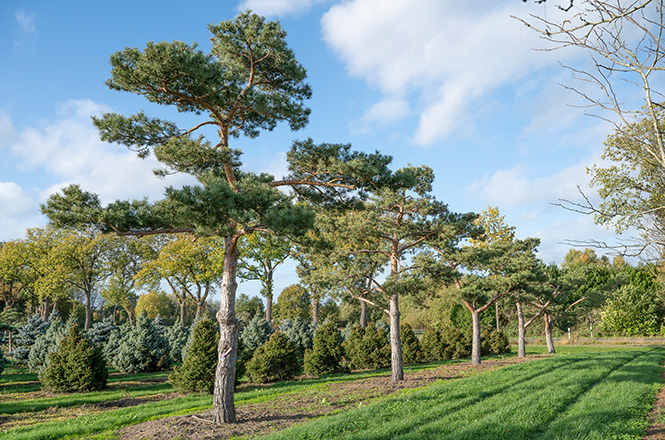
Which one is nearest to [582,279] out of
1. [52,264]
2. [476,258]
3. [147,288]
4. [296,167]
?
[476,258]

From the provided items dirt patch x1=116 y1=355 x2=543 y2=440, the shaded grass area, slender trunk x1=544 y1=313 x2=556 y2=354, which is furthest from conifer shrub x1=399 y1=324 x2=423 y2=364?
the shaded grass area

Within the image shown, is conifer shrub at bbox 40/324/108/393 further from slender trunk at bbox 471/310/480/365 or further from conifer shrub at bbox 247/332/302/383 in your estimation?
slender trunk at bbox 471/310/480/365

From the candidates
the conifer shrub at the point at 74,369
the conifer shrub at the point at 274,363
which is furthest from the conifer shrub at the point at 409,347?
the conifer shrub at the point at 74,369

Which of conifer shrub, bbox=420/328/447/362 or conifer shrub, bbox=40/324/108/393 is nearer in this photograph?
conifer shrub, bbox=40/324/108/393

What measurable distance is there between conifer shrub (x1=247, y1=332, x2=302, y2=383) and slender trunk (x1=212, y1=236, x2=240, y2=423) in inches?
253

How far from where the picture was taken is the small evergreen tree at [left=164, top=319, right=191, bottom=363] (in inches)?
829

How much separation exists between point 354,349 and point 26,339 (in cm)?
1805

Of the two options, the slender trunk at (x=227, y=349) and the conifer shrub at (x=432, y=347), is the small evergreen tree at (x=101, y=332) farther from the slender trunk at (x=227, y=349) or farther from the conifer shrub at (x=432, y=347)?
the conifer shrub at (x=432, y=347)

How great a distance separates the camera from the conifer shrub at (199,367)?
11.9 m

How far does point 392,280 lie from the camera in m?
13.5

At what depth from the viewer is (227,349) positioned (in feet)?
26.5

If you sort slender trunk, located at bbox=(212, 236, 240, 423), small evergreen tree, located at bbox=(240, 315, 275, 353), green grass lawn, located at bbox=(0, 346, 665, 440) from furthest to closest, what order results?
small evergreen tree, located at bbox=(240, 315, 275, 353)
slender trunk, located at bbox=(212, 236, 240, 423)
green grass lawn, located at bbox=(0, 346, 665, 440)

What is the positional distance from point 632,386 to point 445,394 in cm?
470

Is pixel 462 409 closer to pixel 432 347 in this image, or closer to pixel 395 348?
pixel 395 348
